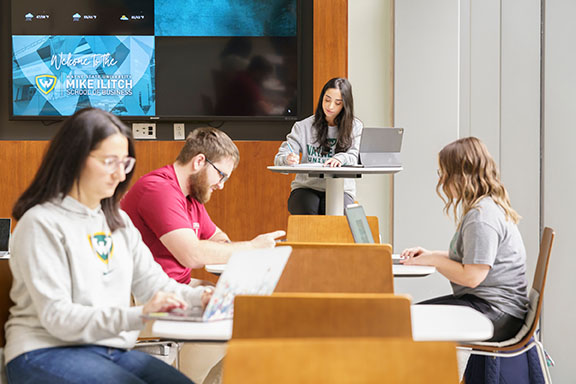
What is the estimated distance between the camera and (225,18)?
551 cm

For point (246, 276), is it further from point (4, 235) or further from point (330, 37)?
point (330, 37)

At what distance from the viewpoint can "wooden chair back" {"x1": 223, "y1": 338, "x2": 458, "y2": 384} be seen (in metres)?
1.00

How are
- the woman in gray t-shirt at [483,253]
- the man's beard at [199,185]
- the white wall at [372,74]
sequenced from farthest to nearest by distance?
the white wall at [372,74] < the man's beard at [199,185] < the woman in gray t-shirt at [483,253]

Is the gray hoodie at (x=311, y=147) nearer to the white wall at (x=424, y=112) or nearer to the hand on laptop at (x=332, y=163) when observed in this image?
the hand on laptop at (x=332, y=163)

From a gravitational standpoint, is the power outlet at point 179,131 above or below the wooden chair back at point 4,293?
above

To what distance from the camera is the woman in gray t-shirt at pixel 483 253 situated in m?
2.57

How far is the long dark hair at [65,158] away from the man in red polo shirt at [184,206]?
101 centimetres

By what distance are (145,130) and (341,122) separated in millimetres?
2018

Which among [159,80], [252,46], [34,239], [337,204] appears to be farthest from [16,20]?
[34,239]

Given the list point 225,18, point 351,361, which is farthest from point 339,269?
point 225,18

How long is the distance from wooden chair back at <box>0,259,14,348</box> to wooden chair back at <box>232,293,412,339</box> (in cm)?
62

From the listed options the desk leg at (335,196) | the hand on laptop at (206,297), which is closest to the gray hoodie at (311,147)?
the desk leg at (335,196)

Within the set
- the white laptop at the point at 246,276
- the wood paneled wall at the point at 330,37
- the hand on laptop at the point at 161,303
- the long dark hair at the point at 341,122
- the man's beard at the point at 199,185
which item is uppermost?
the wood paneled wall at the point at 330,37

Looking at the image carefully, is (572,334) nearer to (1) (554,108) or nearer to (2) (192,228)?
(1) (554,108)
